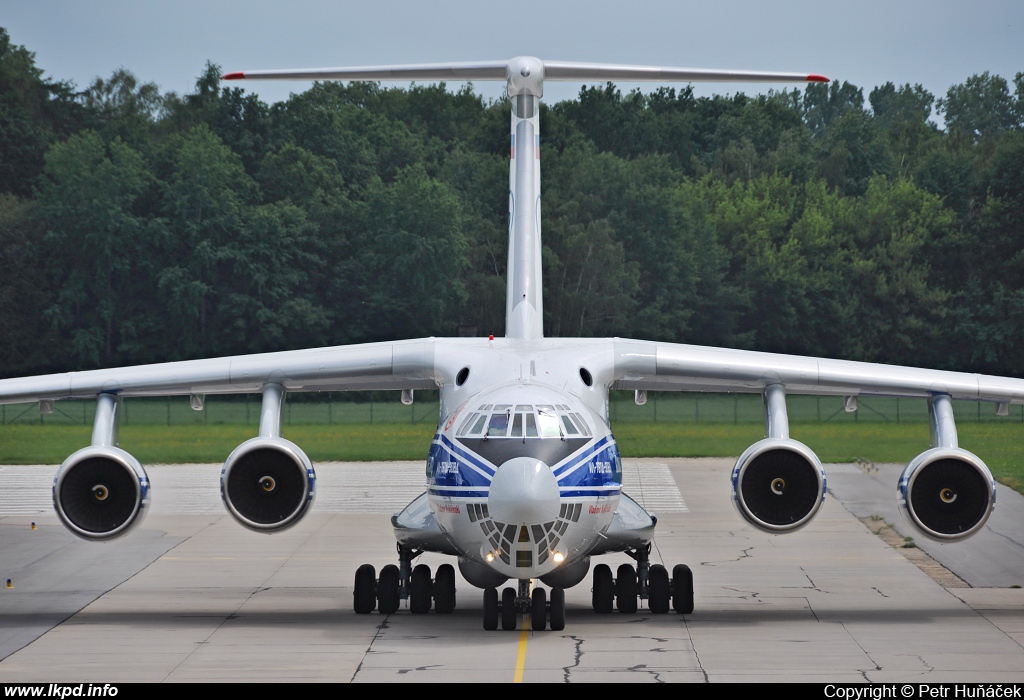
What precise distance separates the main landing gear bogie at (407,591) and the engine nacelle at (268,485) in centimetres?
138

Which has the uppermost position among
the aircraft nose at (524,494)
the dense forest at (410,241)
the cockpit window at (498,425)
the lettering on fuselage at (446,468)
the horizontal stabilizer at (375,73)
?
the dense forest at (410,241)

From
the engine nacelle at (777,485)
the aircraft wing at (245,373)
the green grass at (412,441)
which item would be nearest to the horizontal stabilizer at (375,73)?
the aircraft wing at (245,373)

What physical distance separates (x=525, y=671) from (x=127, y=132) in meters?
49.0

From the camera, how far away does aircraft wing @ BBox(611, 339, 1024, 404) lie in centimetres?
1493

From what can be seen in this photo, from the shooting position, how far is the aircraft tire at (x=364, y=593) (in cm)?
1539

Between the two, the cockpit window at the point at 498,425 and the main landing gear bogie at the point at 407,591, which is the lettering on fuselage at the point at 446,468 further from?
the main landing gear bogie at the point at 407,591

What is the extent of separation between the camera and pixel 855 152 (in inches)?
2876

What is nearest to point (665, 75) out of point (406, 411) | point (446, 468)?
point (446, 468)

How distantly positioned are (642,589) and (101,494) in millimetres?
5814

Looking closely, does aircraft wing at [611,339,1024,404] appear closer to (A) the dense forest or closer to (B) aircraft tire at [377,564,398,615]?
(B) aircraft tire at [377,564,398,615]

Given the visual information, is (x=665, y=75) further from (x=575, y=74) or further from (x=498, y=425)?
(x=498, y=425)
